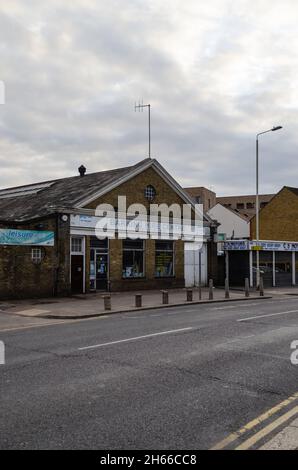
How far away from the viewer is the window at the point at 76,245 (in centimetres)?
2431

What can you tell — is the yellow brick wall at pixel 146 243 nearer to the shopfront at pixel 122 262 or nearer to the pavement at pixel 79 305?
the shopfront at pixel 122 262

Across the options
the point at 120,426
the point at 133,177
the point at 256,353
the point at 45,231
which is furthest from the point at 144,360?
the point at 133,177

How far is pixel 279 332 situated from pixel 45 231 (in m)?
13.6

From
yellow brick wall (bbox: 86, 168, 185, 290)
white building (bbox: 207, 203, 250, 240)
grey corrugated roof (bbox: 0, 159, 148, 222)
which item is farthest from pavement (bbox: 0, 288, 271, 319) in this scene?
white building (bbox: 207, 203, 250, 240)

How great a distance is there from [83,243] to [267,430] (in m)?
20.0

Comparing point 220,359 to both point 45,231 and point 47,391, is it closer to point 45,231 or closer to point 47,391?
point 47,391

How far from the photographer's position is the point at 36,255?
22281 mm

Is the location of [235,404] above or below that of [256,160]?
below

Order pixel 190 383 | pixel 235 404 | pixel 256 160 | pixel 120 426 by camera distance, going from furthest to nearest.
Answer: pixel 256 160 → pixel 190 383 → pixel 235 404 → pixel 120 426

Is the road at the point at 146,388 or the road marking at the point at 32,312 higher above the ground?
the road at the point at 146,388

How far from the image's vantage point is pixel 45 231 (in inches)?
895

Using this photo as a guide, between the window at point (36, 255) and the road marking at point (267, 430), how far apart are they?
17.6 m

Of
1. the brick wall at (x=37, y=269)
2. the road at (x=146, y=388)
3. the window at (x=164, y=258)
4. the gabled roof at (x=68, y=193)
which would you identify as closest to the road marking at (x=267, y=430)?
the road at (x=146, y=388)

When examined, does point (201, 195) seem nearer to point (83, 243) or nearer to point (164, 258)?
point (164, 258)
